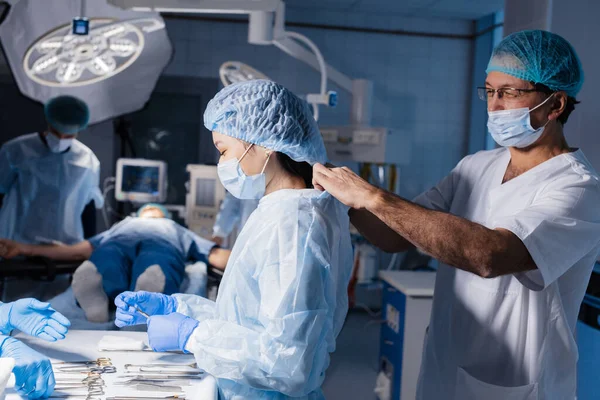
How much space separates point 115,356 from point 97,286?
1134 millimetres

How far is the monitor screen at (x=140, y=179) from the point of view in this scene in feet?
15.0

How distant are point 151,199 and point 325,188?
11.1ft

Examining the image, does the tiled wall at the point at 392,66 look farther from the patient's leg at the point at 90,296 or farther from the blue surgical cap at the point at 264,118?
the blue surgical cap at the point at 264,118

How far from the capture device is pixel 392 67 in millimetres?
5949

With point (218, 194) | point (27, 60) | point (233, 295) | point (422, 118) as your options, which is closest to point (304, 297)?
point (233, 295)

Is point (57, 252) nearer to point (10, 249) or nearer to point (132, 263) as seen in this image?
point (10, 249)

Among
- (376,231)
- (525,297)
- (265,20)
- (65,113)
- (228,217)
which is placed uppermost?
(265,20)

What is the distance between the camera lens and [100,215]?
5.53 metres

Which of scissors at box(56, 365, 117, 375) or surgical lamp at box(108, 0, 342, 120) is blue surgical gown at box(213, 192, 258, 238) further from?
scissors at box(56, 365, 117, 375)

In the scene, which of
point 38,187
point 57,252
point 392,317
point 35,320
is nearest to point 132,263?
point 57,252

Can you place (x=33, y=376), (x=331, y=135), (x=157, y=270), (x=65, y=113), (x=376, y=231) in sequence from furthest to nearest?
1. (x=331, y=135)
2. (x=65, y=113)
3. (x=157, y=270)
4. (x=376, y=231)
5. (x=33, y=376)

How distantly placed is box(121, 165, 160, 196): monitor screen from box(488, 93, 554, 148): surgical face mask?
331cm

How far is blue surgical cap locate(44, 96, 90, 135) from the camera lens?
364 cm

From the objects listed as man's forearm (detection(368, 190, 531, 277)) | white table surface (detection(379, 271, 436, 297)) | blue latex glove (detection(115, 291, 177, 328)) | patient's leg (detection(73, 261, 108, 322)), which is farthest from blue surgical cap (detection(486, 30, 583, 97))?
patient's leg (detection(73, 261, 108, 322))
